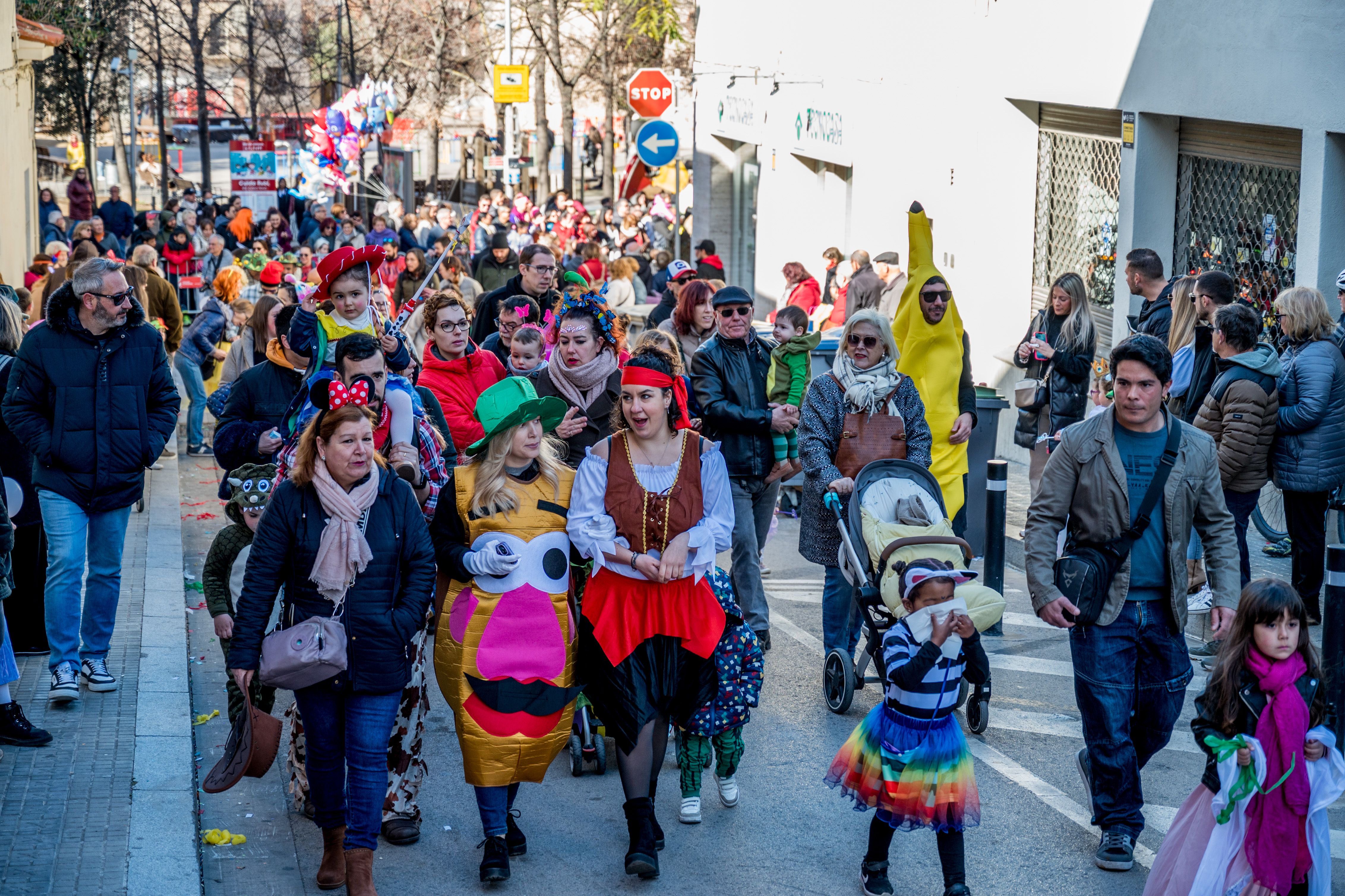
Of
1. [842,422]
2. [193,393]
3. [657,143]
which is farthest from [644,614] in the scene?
[657,143]

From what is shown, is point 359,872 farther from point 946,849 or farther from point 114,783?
point 946,849

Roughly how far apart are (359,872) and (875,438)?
3453 mm

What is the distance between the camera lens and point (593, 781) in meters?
6.88

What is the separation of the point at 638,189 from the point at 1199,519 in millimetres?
25514

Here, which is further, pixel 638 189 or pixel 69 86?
pixel 69 86

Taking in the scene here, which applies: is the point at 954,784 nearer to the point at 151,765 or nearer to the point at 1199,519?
the point at 1199,519

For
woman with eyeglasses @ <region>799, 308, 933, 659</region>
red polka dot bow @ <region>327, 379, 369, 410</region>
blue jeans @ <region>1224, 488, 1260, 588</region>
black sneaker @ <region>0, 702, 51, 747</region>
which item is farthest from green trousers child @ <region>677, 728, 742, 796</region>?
blue jeans @ <region>1224, 488, 1260, 588</region>

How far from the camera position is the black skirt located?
18.8 feet

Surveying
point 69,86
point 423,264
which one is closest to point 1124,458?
point 423,264

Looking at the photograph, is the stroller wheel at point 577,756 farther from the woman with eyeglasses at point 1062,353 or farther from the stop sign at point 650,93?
the stop sign at point 650,93

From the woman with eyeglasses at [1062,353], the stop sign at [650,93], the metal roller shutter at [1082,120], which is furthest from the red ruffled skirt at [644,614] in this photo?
the stop sign at [650,93]

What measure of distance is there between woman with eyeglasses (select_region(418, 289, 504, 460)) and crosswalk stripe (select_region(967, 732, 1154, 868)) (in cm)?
287

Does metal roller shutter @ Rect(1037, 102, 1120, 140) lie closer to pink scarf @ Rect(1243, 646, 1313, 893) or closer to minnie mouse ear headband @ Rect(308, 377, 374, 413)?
pink scarf @ Rect(1243, 646, 1313, 893)

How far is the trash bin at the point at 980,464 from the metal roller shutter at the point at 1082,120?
5146 millimetres
